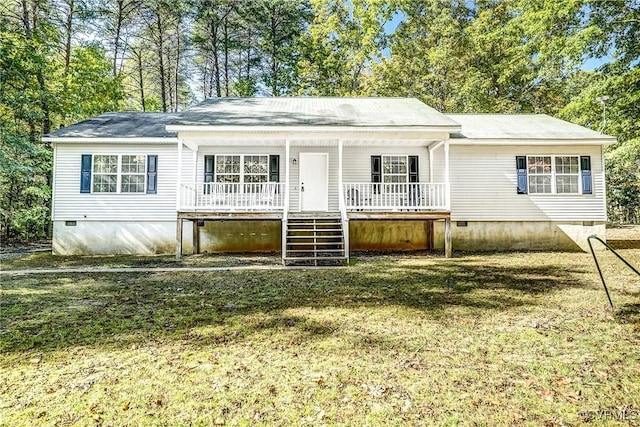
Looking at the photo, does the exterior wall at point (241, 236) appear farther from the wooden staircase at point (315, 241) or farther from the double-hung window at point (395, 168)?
the double-hung window at point (395, 168)

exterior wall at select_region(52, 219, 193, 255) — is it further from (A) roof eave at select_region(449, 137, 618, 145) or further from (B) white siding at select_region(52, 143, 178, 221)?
(A) roof eave at select_region(449, 137, 618, 145)

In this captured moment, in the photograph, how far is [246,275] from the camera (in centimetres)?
791

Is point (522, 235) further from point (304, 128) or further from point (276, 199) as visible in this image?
point (276, 199)

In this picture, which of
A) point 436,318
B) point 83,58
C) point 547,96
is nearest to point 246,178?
point 436,318

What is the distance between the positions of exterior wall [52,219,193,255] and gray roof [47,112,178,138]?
9.37 feet

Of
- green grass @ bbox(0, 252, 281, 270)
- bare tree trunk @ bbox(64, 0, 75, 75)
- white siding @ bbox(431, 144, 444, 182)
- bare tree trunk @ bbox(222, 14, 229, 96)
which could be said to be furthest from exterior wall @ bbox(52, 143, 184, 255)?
bare tree trunk @ bbox(222, 14, 229, 96)

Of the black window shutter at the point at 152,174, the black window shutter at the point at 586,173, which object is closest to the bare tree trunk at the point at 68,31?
the black window shutter at the point at 152,174

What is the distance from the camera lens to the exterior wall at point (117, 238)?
11.7 meters

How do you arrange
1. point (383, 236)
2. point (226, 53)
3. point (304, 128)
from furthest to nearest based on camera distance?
point (226, 53)
point (383, 236)
point (304, 128)

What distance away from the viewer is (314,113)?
12.0 metres

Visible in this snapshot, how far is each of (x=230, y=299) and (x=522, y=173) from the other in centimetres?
1075

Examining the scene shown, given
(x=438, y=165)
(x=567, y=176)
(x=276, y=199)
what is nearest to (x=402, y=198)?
(x=438, y=165)

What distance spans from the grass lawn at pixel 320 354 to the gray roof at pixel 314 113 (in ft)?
18.2

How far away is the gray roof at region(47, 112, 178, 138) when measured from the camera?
1168cm
